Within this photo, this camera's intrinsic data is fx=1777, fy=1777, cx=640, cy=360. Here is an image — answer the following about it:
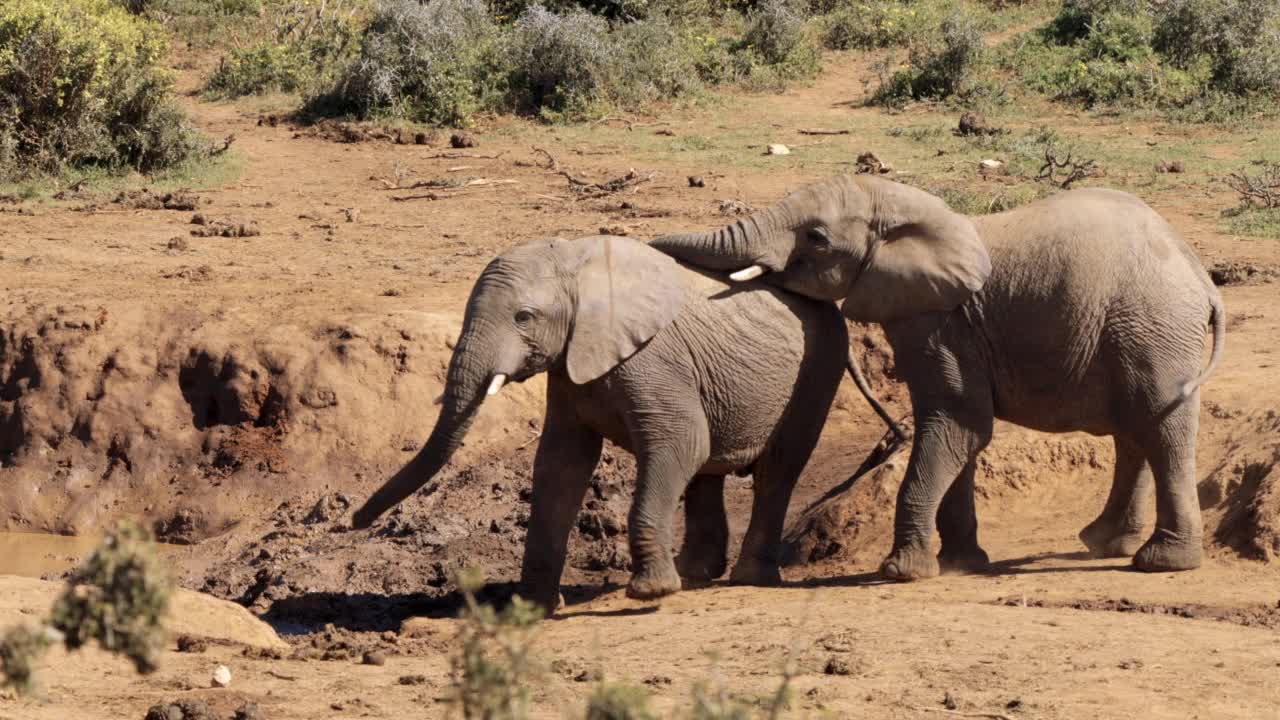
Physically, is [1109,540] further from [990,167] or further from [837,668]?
[990,167]

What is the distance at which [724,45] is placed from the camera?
22.9m

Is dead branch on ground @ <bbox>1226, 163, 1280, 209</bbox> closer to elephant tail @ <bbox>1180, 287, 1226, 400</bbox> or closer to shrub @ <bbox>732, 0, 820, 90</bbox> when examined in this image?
elephant tail @ <bbox>1180, 287, 1226, 400</bbox>

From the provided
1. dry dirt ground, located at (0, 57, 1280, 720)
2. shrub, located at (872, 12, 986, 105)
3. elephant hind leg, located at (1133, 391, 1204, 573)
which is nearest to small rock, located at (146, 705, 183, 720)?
dry dirt ground, located at (0, 57, 1280, 720)

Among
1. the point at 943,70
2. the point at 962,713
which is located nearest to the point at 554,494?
the point at 962,713

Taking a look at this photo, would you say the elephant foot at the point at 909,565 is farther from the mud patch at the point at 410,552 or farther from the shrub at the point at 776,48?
the shrub at the point at 776,48

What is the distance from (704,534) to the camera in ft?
31.1

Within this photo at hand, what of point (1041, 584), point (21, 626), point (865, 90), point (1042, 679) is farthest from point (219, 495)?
point (865, 90)

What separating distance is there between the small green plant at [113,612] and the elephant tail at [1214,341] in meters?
5.93

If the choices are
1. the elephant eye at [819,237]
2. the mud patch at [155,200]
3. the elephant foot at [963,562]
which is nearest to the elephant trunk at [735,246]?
the elephant eye at [819,237]

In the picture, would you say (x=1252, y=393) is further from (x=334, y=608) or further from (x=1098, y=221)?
(x=334, y=608)

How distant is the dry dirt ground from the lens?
701 cm

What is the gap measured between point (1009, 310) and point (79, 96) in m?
11.2

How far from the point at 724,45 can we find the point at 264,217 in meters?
8.87

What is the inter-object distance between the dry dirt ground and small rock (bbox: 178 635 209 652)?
216 mm
